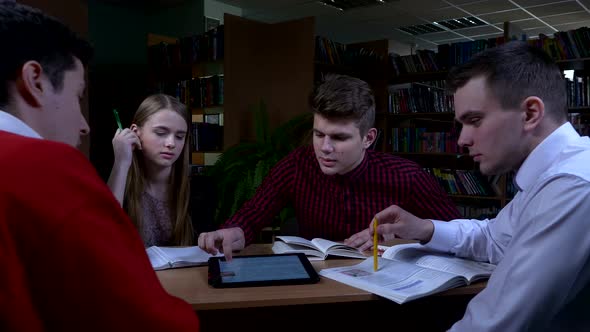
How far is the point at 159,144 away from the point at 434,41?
7155 millimetres

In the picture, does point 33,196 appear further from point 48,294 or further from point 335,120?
point 335,120

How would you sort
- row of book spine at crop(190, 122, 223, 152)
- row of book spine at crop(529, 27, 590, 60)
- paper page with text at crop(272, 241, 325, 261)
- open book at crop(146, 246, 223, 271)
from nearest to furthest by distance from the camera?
open book at crop(146, 246, 223, 271) < paper page with text at crop(272, 241, 325, 261) < row of book spine at crop(529, 27, 590, 60) < row of book spine at crop(190, 122, 223, 152)

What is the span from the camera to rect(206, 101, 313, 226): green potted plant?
314cm

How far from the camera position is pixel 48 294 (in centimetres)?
51

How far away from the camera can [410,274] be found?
43.4 inches

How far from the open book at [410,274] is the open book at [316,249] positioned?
83mm

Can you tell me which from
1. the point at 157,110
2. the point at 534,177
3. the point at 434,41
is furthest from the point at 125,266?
the point at 434,41

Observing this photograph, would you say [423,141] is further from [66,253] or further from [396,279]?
[66,253]

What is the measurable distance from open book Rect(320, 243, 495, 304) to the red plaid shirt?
0.44m

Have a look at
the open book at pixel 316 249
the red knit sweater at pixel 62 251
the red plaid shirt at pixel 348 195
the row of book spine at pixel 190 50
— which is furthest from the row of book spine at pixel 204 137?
the red knit sweater at pixel 62 251

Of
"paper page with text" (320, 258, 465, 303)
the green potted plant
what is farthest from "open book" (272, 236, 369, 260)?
the green potted plant

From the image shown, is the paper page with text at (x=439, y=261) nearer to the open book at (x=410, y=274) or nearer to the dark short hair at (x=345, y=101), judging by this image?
the open book at (x=410, y=274)

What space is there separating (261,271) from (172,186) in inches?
38.0

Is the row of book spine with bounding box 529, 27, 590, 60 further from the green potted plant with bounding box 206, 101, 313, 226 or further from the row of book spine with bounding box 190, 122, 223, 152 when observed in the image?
the row of book spine with bounding box 190, 122, 223, 152
